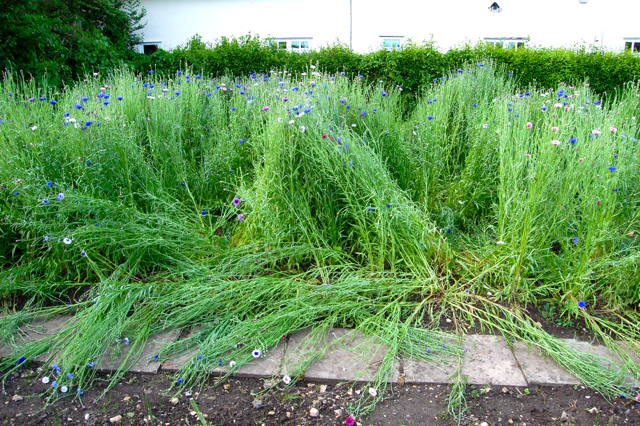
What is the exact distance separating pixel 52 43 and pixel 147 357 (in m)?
7.17

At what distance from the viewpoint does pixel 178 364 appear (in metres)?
2.14

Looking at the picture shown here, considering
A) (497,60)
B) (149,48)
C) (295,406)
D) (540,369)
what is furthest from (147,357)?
(149,48)

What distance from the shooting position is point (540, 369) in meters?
2.07

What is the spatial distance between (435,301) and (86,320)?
1.95 m

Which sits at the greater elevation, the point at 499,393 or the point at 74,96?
the point at 74,96


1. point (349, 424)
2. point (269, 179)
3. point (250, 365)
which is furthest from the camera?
point (269, 179)

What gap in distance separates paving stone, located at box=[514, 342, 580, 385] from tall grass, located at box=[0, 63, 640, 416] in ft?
0.15

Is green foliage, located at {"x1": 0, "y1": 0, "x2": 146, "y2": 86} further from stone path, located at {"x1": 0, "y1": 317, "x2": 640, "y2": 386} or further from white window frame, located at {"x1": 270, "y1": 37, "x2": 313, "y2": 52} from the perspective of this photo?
white window frame, located at {"x1": 270, "y1": 37, "x2": 313, "y2": 52}

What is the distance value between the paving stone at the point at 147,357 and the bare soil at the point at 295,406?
0.08m

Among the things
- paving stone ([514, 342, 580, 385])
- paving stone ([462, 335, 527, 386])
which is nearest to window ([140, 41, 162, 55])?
paving stone ([462, 335, 527, 386])

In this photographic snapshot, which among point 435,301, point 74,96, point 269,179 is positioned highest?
point 74,96

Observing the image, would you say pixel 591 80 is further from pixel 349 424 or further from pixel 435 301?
pixel 349 424

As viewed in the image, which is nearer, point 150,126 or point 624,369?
point 624,369

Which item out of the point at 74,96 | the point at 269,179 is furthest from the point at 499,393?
the point at 74,96
